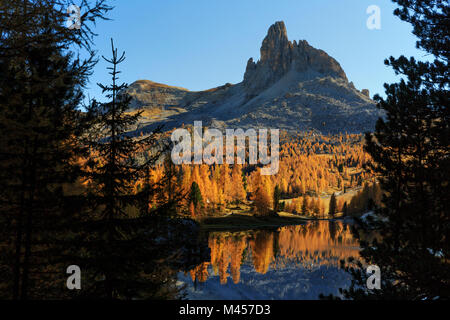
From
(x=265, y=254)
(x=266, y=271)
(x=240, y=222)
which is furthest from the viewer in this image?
(x=240, y=222)

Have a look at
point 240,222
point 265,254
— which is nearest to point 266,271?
point 265,254

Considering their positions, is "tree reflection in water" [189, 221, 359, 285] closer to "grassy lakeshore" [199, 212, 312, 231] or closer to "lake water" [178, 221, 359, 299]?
"lake water" [178, 221, 359, 299]

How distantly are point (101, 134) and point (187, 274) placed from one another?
2765 cm

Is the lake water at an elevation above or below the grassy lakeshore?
above

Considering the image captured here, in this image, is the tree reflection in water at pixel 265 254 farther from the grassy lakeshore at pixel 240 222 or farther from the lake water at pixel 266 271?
the grassy lakeshore at pixel 240 222

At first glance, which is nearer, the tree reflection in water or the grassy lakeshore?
the tree reflection in water

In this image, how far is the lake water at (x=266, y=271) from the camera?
29000mm

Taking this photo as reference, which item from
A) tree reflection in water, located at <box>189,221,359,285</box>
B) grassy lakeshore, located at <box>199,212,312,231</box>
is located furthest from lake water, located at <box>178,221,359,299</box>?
grassy lakeshore, located at <box>199,212,312,231</box>

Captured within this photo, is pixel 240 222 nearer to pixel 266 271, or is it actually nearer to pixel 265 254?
pixel 265 254

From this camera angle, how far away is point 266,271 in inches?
1436

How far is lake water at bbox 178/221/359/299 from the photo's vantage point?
2900cm

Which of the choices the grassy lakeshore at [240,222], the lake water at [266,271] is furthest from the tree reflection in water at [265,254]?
the grassy lakeshore at [240,222]

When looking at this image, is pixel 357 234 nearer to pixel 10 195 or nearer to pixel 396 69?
pixel 396 69
